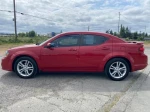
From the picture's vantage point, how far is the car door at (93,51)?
5.55 metres

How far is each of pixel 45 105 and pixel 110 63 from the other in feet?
8.92

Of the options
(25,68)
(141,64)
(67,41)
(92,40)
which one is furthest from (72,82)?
(141,64)

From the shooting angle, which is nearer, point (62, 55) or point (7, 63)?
point (62, 55)

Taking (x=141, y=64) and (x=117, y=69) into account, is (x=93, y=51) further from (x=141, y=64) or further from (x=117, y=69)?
(x=141, y=64)

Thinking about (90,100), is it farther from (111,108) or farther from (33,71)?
(33,71)

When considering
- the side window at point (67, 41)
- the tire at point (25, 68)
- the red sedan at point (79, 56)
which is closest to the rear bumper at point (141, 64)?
the red sedan at point (79, 56)

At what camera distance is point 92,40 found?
5707 millimetres

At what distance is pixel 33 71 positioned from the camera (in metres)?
5.67

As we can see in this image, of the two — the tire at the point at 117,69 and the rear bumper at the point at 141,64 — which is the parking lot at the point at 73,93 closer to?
the tire at the point at 117,69

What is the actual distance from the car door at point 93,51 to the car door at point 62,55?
19cm

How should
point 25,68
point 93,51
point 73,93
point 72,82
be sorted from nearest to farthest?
1. point 73,93
2. point 72,82
3. point 93,51
4. point 25,68

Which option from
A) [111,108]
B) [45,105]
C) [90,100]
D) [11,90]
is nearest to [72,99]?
[90,100]

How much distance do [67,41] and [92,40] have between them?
80 cm

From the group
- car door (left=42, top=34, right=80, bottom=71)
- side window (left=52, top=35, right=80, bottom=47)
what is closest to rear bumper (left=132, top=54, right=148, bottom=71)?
car door (left=42, top=34, right=80, bottom=71)
